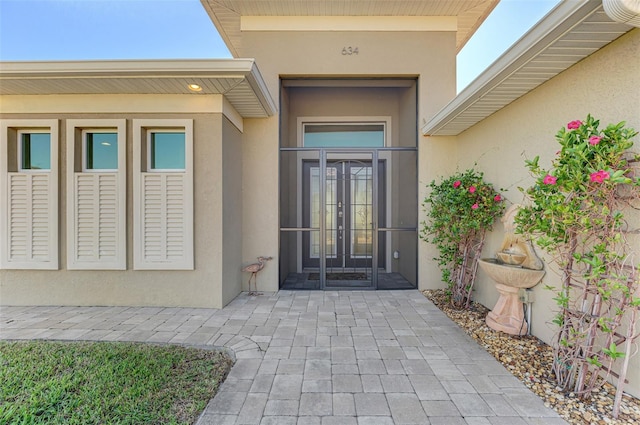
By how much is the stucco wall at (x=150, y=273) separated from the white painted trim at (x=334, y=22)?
226 cm

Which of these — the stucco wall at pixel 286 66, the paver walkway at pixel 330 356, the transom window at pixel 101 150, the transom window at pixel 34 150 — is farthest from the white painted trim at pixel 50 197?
the stucco wall at pixel 286 66

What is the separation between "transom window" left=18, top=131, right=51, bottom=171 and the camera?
13.9 feet

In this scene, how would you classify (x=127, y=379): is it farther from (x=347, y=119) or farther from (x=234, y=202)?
(x=347, y=119)

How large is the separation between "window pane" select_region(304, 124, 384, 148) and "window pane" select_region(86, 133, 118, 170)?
3.45m

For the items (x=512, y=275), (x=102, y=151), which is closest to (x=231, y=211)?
(x=102, y=151)

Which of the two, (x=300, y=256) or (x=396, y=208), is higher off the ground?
(x=396, y=208)

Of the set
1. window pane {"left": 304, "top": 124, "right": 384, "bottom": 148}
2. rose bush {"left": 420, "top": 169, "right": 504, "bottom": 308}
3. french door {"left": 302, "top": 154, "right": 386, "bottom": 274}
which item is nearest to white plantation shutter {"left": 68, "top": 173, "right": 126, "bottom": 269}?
french door {"left": 302, "top": 154, "right": 386, "bottom": 274}

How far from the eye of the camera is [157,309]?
4066mm

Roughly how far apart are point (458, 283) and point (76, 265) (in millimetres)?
5673

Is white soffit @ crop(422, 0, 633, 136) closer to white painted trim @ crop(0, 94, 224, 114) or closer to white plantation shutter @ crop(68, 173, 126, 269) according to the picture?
white painted trim @ crop(0, 94, 224, 114)

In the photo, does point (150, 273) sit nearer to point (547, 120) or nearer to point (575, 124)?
point (575, 124)

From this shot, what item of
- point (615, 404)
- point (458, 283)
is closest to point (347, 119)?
point (458, 283)

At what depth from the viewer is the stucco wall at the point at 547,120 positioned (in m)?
2.28

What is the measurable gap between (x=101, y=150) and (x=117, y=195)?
795 mm
